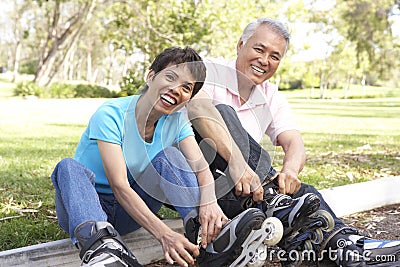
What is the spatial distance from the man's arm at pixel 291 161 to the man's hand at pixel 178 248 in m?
0.62

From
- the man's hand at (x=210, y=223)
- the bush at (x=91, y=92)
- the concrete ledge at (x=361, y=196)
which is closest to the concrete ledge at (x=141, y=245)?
the concrete ledge at (x=361, y=196)

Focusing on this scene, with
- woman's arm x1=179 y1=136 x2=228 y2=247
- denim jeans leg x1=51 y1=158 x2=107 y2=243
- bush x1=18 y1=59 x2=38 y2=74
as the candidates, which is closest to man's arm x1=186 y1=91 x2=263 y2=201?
woman's arm x1=179 y1=136 x2=228 y2=247

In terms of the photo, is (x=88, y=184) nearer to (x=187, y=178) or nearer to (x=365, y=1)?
(x=187, y=178)

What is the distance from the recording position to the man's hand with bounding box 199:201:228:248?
82.8 inches

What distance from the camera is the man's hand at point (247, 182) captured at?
2.34 meters

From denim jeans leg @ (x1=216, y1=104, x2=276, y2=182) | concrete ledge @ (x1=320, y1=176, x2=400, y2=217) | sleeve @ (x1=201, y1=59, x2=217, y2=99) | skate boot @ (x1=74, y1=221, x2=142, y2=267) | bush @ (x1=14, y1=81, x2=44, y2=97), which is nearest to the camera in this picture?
skate boot @ (x1=74, y1=221, x2=142, y2=267)

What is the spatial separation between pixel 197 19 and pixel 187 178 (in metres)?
15.7

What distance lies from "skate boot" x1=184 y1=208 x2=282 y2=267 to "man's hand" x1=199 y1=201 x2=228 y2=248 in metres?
0.02

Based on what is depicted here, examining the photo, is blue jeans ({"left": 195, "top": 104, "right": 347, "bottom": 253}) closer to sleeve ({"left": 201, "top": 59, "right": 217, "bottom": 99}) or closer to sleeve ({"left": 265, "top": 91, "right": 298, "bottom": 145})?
sleeve ({"left": 201, "top": 59, "right": 217, "bottom": 99})

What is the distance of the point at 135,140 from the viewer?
223 cm

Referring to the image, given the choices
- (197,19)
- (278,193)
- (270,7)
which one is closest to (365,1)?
(197,19)

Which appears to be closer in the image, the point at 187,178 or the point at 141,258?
the point at 187,178

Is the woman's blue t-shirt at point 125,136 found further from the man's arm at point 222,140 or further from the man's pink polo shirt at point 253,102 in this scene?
the man's pink polo shirt at point 253,102

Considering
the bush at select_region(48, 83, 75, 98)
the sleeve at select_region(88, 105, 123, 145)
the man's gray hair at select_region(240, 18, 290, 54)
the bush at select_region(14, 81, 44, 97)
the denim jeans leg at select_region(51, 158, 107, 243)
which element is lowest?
the bush at select_region(48, 83, 75, 98)
